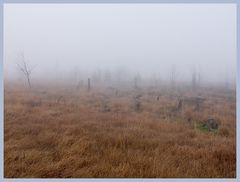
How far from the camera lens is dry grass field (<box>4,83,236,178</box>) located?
4094mm

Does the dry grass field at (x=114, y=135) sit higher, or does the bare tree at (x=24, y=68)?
the bare tree at (x=24, y=68)

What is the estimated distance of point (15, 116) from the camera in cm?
464

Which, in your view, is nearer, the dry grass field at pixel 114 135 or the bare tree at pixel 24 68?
the dry grass field at pixel 114 135

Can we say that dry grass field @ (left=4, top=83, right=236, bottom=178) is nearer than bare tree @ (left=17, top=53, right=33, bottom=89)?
Yes

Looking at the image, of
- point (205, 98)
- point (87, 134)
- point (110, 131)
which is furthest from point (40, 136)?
point (205, 98)

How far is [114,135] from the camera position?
14.9 feet

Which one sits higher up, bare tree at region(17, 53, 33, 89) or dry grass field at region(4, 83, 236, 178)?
bare tree at region(17, 53, 33, 89)

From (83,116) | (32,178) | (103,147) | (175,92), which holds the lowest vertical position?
(32,178)

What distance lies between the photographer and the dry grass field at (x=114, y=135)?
13.4 ft

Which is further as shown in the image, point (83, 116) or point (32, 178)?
point (83, 116)

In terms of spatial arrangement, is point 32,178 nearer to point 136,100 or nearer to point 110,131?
point 110,131

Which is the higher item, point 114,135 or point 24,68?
point 24,68

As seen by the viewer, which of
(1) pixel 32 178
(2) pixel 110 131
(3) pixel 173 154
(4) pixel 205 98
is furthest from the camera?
(4) pixel 205 98

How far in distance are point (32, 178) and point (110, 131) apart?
1099 mm
